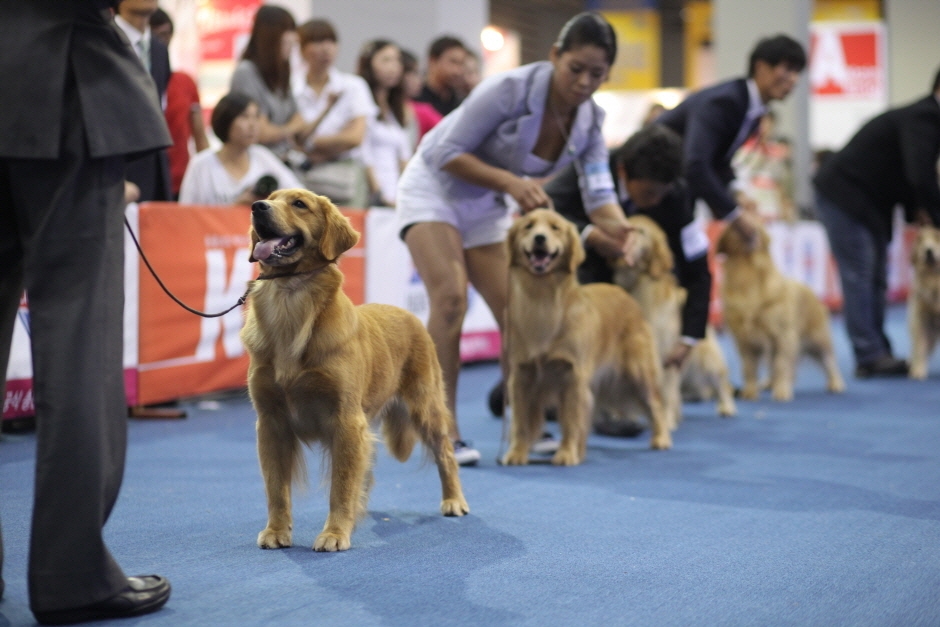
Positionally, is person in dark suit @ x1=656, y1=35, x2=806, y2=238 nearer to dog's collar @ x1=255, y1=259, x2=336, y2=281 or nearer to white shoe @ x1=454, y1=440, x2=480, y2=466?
white shoe @ x1=454, y1=440, x2=480, y2=466

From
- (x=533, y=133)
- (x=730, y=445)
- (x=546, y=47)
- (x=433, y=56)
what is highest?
(x=546, y=47)

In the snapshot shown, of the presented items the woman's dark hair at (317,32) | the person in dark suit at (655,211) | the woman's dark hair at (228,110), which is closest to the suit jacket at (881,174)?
the person in dark suit at (655,211)

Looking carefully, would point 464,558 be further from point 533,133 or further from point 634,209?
point 634,209

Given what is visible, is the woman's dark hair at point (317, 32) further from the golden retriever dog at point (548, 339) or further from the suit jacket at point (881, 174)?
the suit jacket at point (881, 174)

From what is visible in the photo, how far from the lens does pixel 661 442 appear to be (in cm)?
492

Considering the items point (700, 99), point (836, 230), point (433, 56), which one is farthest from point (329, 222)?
point (836, 230)

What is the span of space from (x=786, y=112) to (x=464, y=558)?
12156mm

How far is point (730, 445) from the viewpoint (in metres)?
4.98

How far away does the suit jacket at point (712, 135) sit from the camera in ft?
18.8

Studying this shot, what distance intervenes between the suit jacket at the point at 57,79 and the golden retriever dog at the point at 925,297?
7.12 meters

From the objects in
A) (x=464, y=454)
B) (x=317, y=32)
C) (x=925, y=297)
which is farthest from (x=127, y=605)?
(x=925, y=297)

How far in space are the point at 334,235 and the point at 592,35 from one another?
5.54 ft

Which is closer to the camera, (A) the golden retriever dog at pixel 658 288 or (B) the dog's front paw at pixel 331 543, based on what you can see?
(B) the dog's front paw at pixel 331 543

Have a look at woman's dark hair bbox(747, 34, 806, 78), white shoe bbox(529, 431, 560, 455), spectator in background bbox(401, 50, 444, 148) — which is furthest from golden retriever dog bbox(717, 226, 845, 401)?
white shoe bbox(529, 431, 560, 455)
